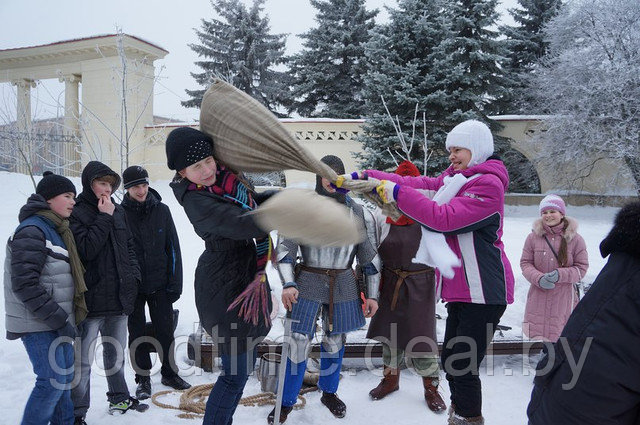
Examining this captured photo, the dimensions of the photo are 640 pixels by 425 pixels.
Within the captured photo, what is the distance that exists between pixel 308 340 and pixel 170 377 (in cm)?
138

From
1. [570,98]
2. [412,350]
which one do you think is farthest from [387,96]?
[412,350]

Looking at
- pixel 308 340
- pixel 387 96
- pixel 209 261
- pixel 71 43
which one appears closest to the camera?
pixel 209 261

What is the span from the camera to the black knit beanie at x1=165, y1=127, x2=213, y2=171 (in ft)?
6.47

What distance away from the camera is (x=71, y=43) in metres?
16.0

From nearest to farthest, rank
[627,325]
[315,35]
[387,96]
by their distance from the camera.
→ 1. [627,325]
2. [387,96]
3. [315,35]

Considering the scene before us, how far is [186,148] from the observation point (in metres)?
1.97

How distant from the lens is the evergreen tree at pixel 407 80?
480 inches

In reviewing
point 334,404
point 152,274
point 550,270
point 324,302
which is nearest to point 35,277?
point 152,274

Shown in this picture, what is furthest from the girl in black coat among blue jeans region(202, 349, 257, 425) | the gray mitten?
the gray mitten

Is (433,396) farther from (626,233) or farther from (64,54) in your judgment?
(64,54)

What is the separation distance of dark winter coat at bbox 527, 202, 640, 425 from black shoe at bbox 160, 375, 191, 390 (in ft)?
9.92

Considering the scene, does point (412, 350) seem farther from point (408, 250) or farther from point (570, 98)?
point (570, 98)

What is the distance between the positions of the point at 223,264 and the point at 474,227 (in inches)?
54.7

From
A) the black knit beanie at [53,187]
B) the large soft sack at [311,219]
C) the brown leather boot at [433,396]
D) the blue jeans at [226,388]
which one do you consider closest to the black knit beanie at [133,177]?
the black knit beanie at [53,187]
